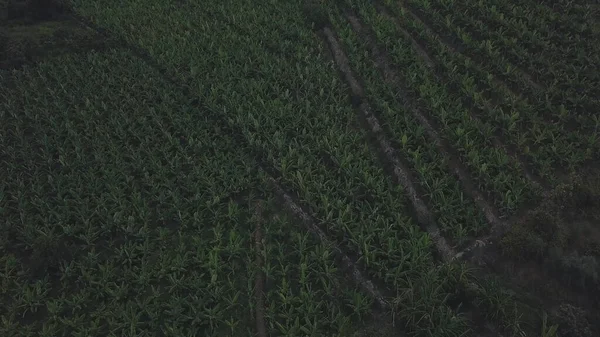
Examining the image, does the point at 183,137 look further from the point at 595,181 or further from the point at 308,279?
the point at 595,181

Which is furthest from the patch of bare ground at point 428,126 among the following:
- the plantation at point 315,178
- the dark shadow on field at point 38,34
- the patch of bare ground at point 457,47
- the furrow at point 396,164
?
the dark shadow on field at point 38,34

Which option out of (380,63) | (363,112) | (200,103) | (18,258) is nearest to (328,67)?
(380,63)

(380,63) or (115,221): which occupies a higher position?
(380,63)

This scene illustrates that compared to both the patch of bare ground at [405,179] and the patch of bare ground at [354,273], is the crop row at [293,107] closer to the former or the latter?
the patch of bare ground at [354,273]

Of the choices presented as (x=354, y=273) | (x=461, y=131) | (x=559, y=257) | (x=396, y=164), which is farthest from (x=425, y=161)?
(x=559, y=257)

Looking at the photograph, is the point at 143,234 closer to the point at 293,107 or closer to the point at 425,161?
the point at 293,107

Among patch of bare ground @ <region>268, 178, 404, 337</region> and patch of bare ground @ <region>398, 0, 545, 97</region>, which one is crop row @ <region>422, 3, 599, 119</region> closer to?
patch of bare ground @ <region>398, 0, 545, 97</region>
